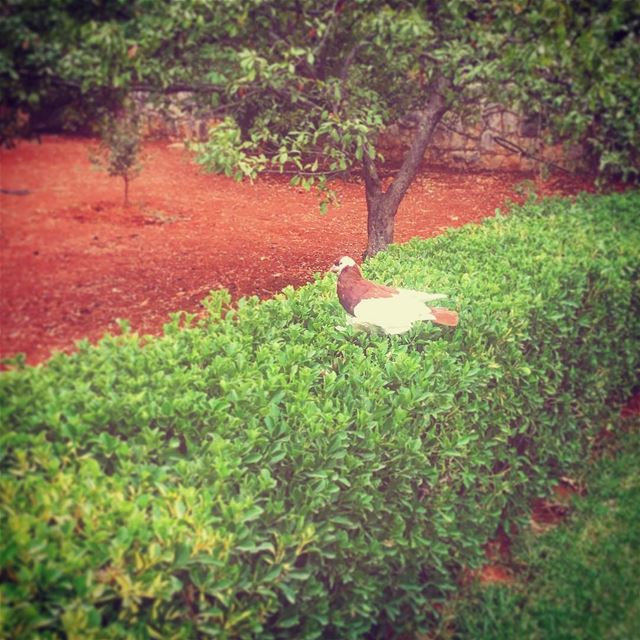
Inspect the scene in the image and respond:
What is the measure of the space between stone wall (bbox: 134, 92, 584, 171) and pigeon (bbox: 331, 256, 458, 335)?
1340mm

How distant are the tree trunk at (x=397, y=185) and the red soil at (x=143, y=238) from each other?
0.72ft

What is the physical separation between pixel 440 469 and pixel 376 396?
56cm

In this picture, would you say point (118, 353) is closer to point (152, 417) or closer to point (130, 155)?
point (152, 417)

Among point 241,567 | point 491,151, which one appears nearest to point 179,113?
point 241,567

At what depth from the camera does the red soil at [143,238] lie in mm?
1707

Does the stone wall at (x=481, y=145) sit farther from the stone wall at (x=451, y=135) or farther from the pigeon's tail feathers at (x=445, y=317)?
the pigeon's tail feathers at (x=445, y=317)

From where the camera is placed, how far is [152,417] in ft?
Result: 6.80

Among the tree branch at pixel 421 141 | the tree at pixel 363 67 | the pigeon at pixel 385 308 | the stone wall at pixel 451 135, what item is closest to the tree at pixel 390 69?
the tree at pixel 363 67

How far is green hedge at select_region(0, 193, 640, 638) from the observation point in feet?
5.33

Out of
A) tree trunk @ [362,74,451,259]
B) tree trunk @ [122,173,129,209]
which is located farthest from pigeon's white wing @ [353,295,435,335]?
tree trunk @ [362,74,451,259]

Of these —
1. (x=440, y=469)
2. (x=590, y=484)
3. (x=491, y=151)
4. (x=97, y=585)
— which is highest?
(x=491, y=151)

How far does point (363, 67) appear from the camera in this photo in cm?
484

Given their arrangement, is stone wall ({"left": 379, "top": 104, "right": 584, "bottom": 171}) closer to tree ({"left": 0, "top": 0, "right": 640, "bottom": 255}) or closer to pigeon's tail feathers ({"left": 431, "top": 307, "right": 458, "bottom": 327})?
tree ({"left": 0, "top": 0, "right": 640, "bottom": 255})

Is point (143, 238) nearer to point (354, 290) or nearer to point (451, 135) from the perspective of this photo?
point (354, 290)
